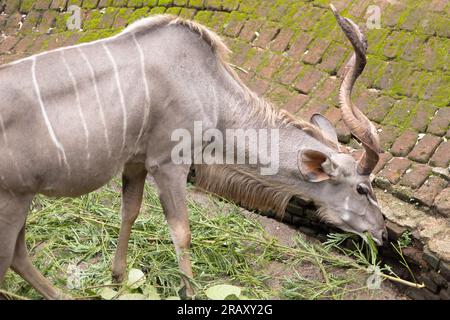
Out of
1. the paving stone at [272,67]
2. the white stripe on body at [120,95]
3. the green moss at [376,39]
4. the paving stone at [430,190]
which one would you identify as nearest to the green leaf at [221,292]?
the white stripe on body at [120,95]

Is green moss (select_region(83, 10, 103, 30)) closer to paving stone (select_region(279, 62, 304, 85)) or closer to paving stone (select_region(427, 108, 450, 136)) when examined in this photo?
paving stone (select_region(279, 62, 304, 85))

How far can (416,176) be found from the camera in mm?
5266

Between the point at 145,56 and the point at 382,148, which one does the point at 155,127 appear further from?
the point at 382,148

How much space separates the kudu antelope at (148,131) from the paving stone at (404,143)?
0.79m

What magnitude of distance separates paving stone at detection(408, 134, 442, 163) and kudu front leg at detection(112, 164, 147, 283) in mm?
2052

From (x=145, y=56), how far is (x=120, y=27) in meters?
3.32

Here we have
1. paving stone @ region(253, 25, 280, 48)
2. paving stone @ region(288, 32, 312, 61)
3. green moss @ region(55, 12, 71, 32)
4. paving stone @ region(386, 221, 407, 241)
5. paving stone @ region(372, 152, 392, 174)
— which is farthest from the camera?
green moss @ region(55, 12, 71, 32)

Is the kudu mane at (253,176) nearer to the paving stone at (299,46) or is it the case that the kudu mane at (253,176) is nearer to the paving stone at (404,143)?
the paving stone at (404,143)

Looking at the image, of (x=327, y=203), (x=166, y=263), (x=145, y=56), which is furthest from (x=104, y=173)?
(x=327, y=203)

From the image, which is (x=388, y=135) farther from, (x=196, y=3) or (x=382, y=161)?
(x=196, y=3)

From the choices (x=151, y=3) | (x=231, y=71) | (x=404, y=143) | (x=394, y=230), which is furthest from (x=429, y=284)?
(x=151, y=3)

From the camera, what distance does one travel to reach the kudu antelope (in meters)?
3.88

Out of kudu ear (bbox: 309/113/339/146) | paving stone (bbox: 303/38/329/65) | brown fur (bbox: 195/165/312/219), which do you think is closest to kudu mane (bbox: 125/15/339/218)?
brown fur (bbox: 195/165/312/219)

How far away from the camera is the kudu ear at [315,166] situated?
4578mm
